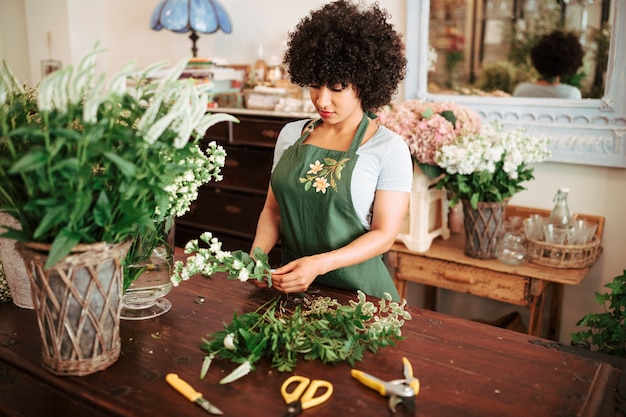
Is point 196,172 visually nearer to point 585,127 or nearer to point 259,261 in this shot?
point 259,261

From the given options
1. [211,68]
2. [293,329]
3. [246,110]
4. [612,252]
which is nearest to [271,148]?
[246,110]

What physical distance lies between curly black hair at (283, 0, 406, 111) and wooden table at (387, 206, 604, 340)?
1138 mm

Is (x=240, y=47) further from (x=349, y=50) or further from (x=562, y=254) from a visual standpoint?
(x=562, y=254)

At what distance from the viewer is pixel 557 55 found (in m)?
3.06

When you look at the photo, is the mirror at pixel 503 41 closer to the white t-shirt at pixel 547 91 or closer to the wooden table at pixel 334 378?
the white t-shirt at pixel 547 91

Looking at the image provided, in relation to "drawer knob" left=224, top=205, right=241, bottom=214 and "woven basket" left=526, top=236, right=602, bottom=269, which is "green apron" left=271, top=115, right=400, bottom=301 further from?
"drawer knob" left=224, top=205, right=241, bottom=214

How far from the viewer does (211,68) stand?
3.97 metres

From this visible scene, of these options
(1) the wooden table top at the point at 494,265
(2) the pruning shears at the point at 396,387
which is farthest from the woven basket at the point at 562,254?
(2) the pruning shears at the point at 396,387

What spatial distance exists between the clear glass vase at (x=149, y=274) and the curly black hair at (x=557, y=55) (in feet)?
7.15

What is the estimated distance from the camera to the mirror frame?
2918mm

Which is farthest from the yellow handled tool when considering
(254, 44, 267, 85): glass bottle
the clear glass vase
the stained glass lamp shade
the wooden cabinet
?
the stained glass lamp shade

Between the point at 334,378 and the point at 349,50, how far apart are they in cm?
111

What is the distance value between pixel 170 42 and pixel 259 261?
345 centimetres

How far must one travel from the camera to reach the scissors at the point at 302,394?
1.26 m
